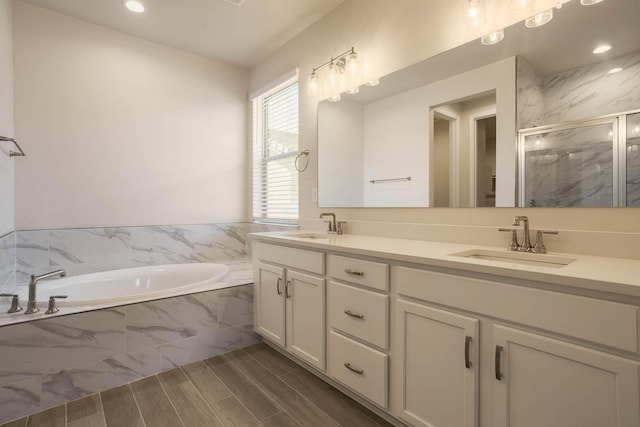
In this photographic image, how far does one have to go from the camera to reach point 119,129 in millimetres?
2822

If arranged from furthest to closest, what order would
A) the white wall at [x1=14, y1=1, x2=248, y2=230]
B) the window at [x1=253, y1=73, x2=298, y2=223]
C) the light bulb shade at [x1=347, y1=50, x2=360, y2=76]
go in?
the window at [x1=253, y1=73, x2=298, y2=223]
the white wall at [x1=14, y1=1, x2=248, y2=230]
the light bulb shade at [x1=347, y1=50, x2=360, y2=76]

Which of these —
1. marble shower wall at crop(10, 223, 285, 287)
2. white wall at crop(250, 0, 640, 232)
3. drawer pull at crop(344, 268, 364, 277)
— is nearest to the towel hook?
white wall at crop(250, 0, 640, 232)

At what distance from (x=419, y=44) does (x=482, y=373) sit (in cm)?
174

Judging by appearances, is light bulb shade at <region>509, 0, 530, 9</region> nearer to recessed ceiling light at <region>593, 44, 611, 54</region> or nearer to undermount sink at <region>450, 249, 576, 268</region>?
recessed ceiling light at <region>593, 44, 611, 54</region>

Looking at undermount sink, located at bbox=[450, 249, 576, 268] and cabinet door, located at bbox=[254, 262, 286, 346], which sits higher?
undermount sink, located at bbox=[450, 249, 576, 268]

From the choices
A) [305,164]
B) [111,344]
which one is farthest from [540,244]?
[111,344]

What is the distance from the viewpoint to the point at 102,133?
9.00 ft

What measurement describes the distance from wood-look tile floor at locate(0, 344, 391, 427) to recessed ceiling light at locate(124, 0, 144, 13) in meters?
2.67

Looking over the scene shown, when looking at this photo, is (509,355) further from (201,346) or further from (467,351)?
(201,346)

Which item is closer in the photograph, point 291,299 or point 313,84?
point 291,299

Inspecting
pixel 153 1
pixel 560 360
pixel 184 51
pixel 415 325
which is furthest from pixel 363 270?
pixel 184 51

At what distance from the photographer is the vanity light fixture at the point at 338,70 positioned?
7.38 feet

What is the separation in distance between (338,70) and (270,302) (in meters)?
1.75

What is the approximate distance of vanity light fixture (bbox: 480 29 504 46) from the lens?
153 cm
